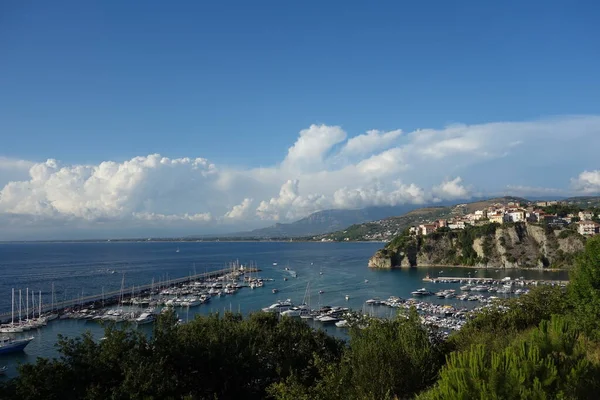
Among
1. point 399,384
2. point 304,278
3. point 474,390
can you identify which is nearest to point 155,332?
point 399,384

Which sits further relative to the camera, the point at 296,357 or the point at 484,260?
the point at 484,260

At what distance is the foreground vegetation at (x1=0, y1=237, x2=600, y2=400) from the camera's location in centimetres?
595

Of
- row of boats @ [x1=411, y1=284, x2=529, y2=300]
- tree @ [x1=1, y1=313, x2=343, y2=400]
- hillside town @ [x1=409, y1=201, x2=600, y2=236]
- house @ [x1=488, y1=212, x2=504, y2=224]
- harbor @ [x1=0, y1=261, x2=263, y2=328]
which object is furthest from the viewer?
house @ [x1=488, y1=212, x2=504, y2=224]

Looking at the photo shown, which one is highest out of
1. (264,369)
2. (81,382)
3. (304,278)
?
(81,382)

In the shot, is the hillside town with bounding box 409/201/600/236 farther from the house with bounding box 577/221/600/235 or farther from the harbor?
the harbor

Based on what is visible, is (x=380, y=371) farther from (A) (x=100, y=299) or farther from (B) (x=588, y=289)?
(A) (x=100, y=299)

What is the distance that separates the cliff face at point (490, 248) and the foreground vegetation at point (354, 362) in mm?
55753

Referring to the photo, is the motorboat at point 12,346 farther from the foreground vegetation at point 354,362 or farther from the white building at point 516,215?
the white building at point 516,215

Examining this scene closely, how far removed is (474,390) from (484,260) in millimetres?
72539

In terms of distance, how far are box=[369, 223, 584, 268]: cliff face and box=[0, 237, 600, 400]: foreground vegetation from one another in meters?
55.8

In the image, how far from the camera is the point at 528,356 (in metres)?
6.29

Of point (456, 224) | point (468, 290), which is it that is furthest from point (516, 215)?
point (468, 290)

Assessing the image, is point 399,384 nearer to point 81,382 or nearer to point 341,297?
point 81,382

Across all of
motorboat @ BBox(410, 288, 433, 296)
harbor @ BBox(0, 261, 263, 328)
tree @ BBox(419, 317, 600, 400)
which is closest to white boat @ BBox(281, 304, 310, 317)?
harbor @ BBox(0, 261, 263, 328)
